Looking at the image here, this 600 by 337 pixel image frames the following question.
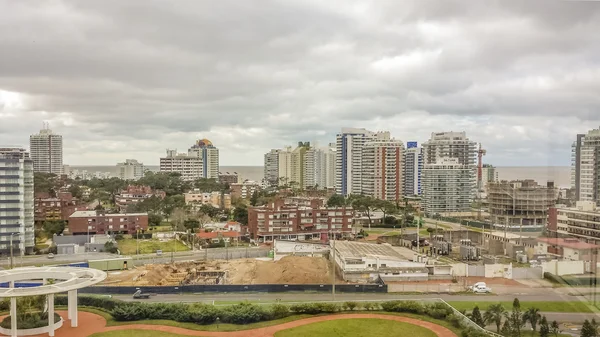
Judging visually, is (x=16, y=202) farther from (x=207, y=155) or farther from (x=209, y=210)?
(x=209, y=210)

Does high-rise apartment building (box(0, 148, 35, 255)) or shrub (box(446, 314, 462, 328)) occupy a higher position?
high-rise apartment building (box(0, 148, 35, 255))

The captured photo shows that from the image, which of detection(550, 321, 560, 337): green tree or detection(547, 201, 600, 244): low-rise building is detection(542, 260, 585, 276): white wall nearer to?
detection(547, 201, 600, 244): low-rise building

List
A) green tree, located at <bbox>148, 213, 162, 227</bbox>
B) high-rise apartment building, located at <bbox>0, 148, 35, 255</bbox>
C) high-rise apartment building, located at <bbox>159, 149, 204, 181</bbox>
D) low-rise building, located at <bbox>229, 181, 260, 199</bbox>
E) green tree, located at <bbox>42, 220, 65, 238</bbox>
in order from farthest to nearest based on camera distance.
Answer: low-rise building, located at <bbox>229, 181, 260, 199</bbox>, green tree, located at <bbox>148, 213, 162, 227</bbox>, high-rise apartment building, located at <bbox>159, 149, 204, 181</bbox>, green tree, located at <bbox>42, 220, 65, 238</bbox>, high-rise apartment building, located at <bbox>0, 148, 35, 255</bbox>

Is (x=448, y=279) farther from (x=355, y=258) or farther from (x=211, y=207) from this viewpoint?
(x=211, y=207)

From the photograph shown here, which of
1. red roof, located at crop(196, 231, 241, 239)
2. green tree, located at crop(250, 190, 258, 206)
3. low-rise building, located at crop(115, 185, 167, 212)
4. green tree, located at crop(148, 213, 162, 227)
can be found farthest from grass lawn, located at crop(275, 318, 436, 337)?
green tree, located at crop(250, 190, 258, 206)

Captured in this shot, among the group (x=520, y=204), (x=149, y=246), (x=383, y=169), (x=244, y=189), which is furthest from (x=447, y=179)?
(x=149, y=246)
